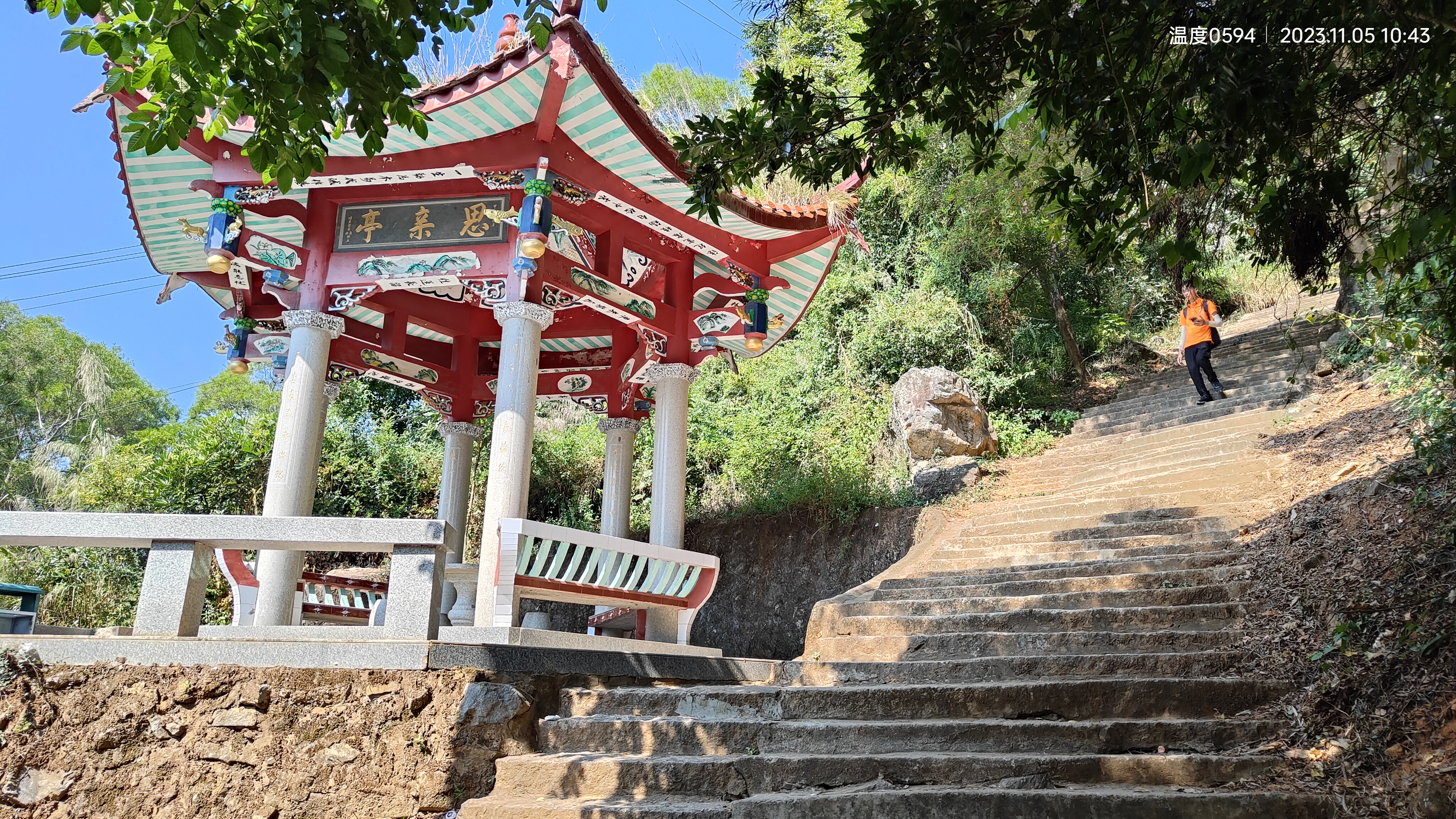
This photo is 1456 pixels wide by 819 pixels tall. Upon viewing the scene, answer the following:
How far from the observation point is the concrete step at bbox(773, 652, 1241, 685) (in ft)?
16.8

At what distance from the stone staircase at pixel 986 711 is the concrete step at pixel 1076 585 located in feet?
0.06

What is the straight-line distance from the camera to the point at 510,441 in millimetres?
6332

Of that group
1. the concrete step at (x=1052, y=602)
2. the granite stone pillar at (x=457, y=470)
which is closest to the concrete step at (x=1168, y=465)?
the concrete step at (x=1052, y=602)

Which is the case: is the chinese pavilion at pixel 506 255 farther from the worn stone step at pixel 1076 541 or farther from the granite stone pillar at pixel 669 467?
the worn stone step at pixel 1076 541

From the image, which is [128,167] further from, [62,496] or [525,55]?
[62,496]

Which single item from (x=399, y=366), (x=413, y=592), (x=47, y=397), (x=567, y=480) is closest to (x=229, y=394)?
(x=47, y=397)

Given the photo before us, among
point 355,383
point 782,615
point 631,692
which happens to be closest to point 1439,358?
point 631,692

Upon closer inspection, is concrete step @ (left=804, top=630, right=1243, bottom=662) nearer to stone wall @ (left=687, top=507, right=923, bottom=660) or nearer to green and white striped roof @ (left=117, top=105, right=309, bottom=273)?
stone wall @ (left=687, top=507, right=923, bottom=660)

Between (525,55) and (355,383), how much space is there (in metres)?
11.0

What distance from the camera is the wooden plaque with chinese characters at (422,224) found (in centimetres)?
686

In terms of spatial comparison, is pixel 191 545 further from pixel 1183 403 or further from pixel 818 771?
pixel 1183 403

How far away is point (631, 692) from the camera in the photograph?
555cm

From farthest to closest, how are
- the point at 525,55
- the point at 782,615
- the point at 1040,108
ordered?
the point at 782,615, the point at 525,55, the point at 1040,108

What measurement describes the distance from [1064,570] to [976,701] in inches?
106
